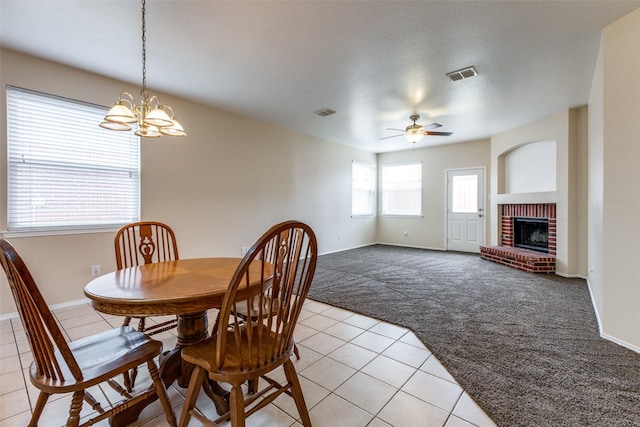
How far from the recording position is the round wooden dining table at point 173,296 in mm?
1246

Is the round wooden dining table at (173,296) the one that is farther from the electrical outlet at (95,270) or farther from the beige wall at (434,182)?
the beige wall at (434,182)

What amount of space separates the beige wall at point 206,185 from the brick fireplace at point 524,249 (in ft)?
10.6

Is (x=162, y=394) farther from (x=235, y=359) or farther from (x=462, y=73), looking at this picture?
(x=462, y=73)

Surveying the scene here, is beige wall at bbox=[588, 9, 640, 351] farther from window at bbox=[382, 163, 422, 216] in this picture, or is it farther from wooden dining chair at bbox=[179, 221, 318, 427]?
window at bbox=[382, 163, 422, 216]

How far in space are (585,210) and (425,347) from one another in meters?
3.81

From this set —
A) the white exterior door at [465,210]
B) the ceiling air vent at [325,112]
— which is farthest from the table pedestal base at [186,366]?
the white exterior door at [465,210]

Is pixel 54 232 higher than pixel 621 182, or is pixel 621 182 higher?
pixel 621 182

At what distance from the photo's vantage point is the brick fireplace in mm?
4540

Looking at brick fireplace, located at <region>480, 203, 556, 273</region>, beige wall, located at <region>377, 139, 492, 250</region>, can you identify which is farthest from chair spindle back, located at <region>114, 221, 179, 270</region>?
beige wall, located at <region>377, 139, 492, 250</region>

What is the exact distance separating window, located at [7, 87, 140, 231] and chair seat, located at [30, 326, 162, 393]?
2313mm

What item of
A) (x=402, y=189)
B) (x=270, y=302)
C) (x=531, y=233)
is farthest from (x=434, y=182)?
(x=270, y=302)

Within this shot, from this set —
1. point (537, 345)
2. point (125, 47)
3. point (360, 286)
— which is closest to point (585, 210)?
point (537, 345)

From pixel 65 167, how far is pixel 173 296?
2.87 m

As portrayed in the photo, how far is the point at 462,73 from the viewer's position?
3.16m
